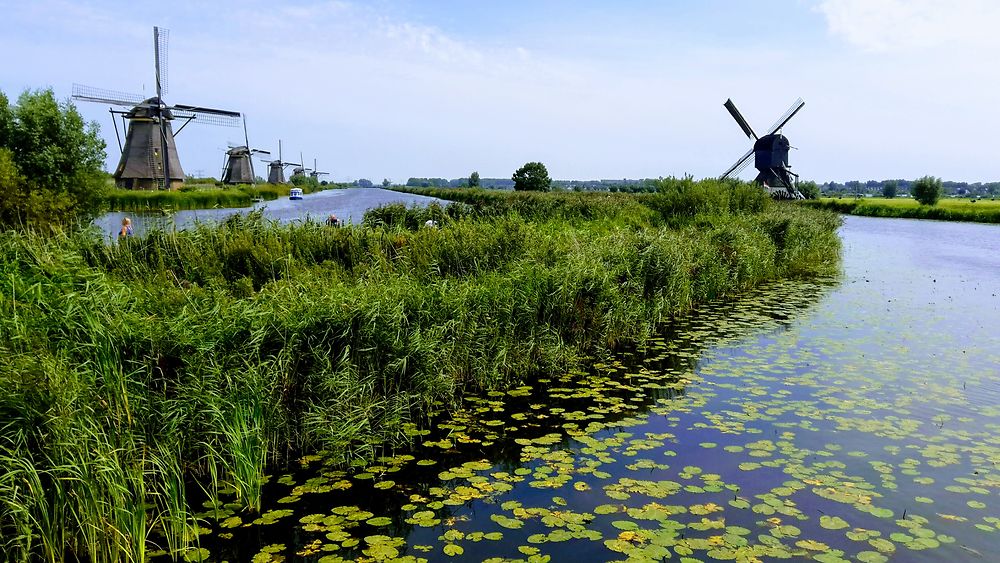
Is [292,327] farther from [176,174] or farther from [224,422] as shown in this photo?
[176,174]

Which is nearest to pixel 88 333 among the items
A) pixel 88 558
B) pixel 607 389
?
pixel 88 558

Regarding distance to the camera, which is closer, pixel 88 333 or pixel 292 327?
pixel 88 333

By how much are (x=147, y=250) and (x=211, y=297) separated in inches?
128

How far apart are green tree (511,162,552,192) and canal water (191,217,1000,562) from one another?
5951cm

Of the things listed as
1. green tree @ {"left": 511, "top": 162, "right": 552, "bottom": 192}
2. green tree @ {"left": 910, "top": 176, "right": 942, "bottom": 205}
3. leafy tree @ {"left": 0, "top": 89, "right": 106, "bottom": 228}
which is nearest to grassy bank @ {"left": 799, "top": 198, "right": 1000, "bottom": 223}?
green tree @ {"left": 910, "top": 176, "right": 942, "bottom": 205}

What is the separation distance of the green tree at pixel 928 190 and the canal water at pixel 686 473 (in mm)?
57419

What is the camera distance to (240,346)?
5.61 m

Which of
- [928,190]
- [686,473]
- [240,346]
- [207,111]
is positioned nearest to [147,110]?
[207,111]

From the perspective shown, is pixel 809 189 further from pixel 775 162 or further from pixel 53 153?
pixel 53 153

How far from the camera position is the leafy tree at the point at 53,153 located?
2564 centimetres

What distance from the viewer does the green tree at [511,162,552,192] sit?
2714 inches

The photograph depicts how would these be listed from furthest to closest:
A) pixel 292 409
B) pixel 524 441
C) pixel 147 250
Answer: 1. pixel 147 250
2. pixel 524 441
3. pixel 292 409

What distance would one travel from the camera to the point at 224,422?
199 inches

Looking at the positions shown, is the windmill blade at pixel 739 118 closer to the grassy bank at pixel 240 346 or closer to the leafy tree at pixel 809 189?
the leafy tree at pixel 809 189
